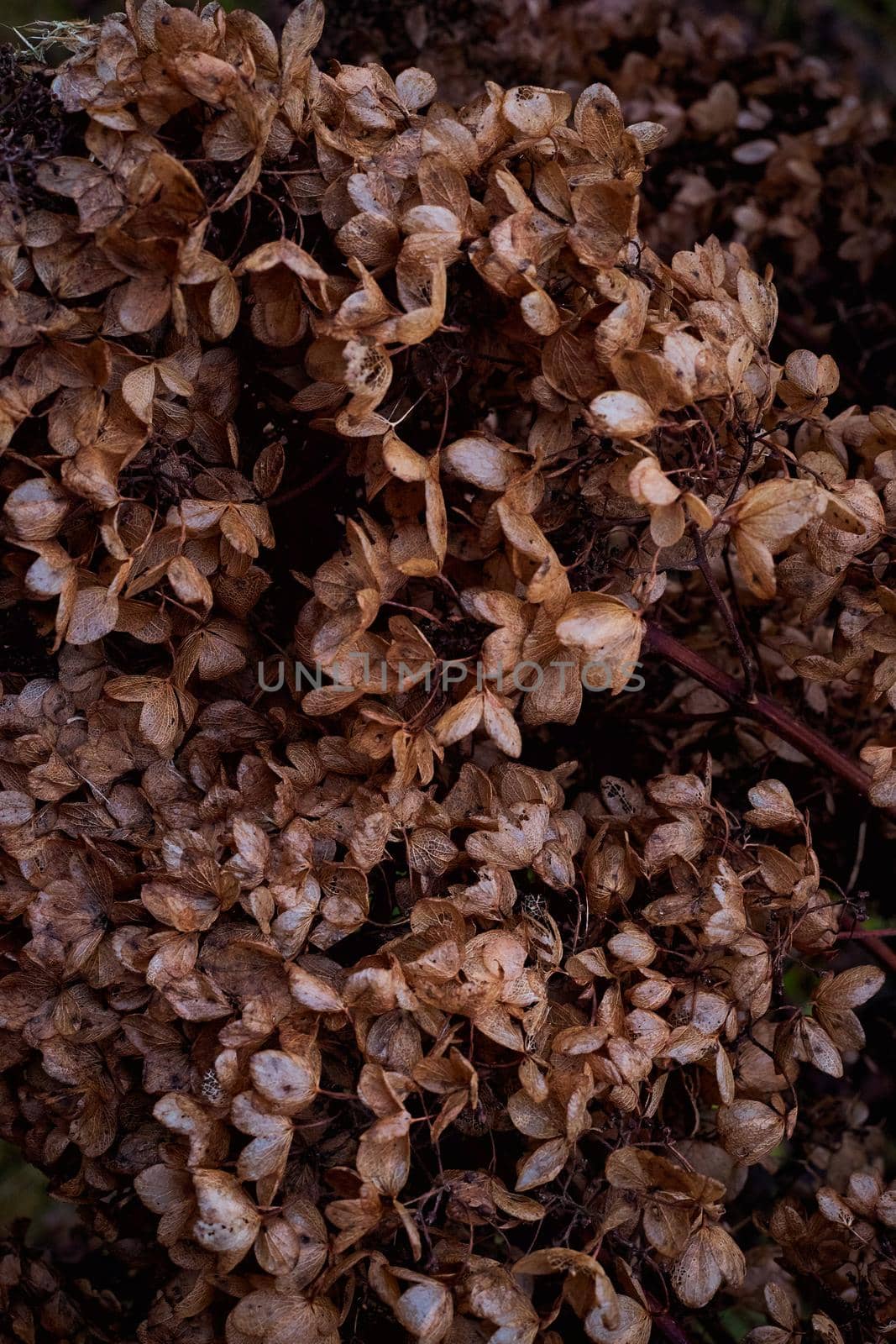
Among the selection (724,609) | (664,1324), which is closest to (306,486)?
(724,609)

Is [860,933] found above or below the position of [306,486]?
below

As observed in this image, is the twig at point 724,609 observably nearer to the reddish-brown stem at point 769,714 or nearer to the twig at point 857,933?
the reddish-brown stem at point 769,714

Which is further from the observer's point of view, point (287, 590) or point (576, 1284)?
point (287, 590)

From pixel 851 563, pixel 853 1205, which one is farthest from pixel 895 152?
pixel 853 1205

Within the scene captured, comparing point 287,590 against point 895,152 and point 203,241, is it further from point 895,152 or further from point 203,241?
point 895,152

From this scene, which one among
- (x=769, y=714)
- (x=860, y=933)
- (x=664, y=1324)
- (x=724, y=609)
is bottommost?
(x=664, y=1324)

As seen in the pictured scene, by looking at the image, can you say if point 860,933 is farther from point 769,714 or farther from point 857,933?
point 769,714

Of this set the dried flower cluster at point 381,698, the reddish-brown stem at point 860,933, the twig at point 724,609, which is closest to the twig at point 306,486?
the dried flower cluster at point 381,698

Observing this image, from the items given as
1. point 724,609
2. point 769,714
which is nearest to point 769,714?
point 769,714

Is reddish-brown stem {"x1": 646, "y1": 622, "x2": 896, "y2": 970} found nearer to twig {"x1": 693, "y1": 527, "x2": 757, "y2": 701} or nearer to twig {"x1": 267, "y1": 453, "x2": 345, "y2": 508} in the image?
twig {"x1": 693, "y1": 527, "x2": 757, "y2": 701}
